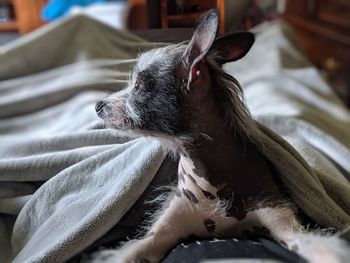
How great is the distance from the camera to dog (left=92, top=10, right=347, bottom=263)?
509mm

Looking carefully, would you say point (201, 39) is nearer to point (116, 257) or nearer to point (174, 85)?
point (174, 85)

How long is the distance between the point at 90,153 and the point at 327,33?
1433 millimetres

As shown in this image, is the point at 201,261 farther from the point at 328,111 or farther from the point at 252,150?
the point at 328,111

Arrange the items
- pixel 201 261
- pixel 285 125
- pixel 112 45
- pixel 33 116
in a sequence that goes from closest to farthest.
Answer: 1. pixel 201 261
2. pixel 285 125
3. pixel 33 116
4. pixel 112 45

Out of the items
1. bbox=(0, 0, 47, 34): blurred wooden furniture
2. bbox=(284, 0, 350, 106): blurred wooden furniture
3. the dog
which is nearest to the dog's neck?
the dog

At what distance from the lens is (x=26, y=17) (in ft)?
7.39

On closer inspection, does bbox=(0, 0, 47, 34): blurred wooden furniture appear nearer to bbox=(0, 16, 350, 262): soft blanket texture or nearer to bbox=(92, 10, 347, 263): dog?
bbox=(0, 16, 350, 262): soft blanket texture

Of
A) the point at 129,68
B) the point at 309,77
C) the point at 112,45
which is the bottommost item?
the point at 309,77

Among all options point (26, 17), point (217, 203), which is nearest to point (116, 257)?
point (217, 203)

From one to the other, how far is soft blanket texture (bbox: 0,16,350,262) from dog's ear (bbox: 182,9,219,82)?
91mm

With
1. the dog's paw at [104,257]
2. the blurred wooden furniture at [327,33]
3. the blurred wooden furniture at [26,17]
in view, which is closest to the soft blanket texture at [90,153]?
the dog's paw at [104,257]

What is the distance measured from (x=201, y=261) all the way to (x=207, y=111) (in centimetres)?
15

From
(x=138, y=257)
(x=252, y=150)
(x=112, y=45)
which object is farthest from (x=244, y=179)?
(x=112, y=45)

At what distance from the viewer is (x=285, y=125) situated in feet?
2.74
